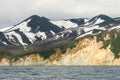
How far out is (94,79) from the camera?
4333 inches

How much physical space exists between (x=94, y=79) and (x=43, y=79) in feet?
44.1

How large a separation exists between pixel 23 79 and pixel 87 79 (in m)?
16.8

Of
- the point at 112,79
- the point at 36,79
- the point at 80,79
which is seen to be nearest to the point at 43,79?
the point at 36,79

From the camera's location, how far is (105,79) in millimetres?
110500

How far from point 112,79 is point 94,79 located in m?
4.76

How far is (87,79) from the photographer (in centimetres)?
11038

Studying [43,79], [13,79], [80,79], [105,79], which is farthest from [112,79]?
[13,79]

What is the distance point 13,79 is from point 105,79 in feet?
79.2

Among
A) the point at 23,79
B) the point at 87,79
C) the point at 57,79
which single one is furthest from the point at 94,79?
the point at 23,79

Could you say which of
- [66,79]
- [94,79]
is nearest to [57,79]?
[66,79]

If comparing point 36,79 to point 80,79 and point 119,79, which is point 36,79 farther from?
point 119,79

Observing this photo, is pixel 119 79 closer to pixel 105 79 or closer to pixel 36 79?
pixel 105 79

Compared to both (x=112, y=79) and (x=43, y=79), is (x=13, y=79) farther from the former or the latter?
(x=112, y=79)

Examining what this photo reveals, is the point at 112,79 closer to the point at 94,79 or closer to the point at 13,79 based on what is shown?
the point at 94,79
